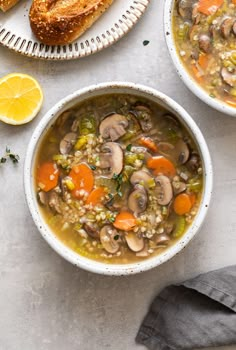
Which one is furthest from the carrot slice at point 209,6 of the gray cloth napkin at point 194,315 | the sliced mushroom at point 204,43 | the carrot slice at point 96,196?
the gray cloth napkin at point 194,315

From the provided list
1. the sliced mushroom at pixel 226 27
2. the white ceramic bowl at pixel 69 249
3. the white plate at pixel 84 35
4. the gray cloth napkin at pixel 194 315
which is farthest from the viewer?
the white plate at pixel 84 35

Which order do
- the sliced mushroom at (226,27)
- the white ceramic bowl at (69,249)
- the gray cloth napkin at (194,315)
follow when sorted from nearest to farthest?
the white ceramic bowl at (69,249) < the sliced mushroom at (226,27) < the gray cloth napkin at (194,315)

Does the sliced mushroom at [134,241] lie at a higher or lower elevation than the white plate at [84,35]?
lower

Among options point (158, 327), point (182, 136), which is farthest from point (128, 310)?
point (182, 136)

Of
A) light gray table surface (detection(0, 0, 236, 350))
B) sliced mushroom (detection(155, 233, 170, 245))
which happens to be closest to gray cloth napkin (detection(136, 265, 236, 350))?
light gray table surface (detection(0, 0, 236, 350))

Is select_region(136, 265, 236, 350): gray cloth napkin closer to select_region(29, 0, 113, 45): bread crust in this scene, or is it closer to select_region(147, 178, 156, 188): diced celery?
select_region(147, 178, 156, 188): diced celery

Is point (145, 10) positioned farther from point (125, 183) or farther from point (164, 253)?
point (164, 253)

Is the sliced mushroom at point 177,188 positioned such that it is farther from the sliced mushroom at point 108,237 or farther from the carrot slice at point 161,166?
the sliced mushroom at point 108,237
